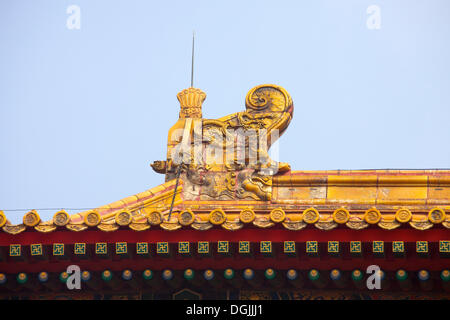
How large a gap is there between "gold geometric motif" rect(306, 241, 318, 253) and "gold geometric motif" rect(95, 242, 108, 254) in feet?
8.38

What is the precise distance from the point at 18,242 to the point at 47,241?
1.25ft

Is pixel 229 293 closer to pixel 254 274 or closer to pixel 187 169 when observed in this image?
pixel 254 274

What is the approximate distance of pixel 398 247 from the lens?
1339 centimetres

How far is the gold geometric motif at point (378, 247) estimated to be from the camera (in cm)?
1345

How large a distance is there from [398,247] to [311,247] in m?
1.07

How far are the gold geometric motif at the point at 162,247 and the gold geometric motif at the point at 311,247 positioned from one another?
1.76 meters

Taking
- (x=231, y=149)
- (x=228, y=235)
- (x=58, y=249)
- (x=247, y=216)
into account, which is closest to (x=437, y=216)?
(x=247, y=216)

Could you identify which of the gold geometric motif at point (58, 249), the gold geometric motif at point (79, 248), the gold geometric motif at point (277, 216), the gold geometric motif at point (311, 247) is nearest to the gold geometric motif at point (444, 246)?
the gold geometric motif at point (311, 247)

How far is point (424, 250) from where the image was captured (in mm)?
13359

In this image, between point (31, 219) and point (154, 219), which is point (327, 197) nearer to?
point (154, 219)

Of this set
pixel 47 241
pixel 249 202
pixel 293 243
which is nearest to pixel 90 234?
pixel 47 241

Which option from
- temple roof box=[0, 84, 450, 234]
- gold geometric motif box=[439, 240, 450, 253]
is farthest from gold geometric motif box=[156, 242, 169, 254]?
gold geometric motif box=[439, 240, 450, 253]

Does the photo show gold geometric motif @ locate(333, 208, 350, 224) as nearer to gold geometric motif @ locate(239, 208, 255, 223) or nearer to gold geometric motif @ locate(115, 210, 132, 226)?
gold geometric motif @ locate(239, 208, 255, 223)

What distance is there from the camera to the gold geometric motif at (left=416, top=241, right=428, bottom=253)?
13.4m
